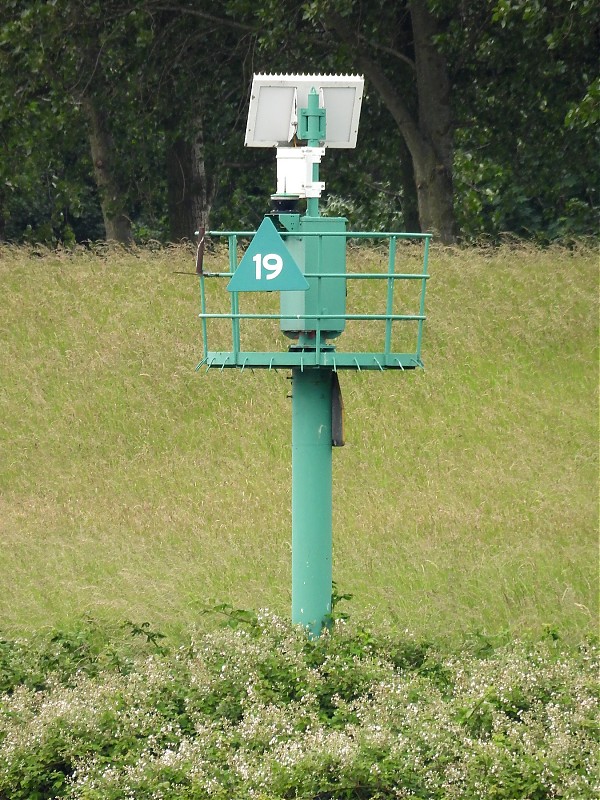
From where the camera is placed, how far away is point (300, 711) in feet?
24.0

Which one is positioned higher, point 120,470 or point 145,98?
point 145,98

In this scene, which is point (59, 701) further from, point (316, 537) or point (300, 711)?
point (316, 537)

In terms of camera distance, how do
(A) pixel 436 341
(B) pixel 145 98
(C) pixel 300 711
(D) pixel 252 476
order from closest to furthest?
1. (C) pixel 300 711
2. (D) pixel 252 476
3. (A) pixel 436 341
4. (B) pixel 145 98

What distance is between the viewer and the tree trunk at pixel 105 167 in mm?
26359

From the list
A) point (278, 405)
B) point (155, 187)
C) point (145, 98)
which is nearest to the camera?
point (278, 405)

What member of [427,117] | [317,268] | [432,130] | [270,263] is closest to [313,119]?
[317,268]

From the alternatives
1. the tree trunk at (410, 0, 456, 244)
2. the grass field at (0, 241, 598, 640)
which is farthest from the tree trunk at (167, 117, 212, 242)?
the grass field at (0, 241, 598, 640)

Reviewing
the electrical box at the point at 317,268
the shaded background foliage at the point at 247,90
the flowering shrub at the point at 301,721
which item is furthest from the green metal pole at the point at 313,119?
the shaded background foliage at the point at 247,90

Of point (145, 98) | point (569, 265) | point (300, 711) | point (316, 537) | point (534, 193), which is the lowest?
point (300, 711)

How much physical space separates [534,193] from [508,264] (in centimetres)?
913

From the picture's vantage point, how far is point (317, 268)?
26.6 feet

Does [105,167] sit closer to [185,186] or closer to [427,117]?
[185,186]

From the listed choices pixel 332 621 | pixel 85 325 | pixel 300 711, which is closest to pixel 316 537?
pixel 332 621

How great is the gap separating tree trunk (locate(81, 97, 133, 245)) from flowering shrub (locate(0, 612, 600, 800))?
738 inches
